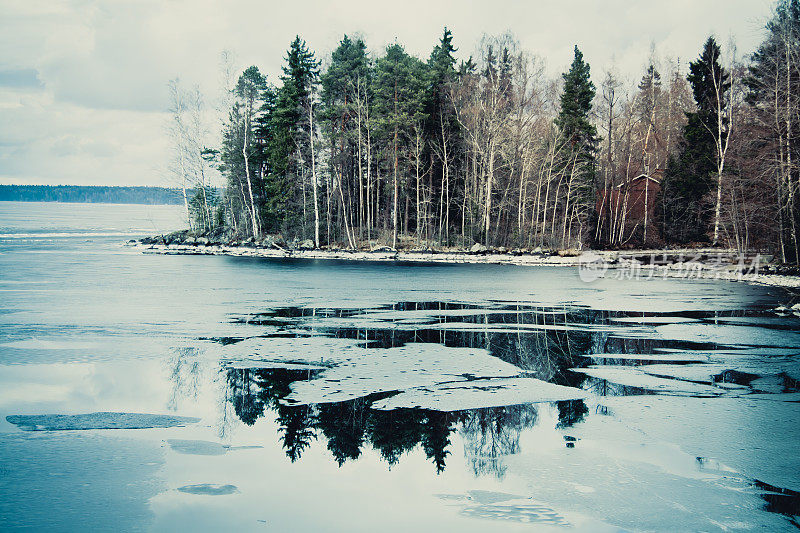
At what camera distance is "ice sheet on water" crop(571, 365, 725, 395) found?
10.5 metres

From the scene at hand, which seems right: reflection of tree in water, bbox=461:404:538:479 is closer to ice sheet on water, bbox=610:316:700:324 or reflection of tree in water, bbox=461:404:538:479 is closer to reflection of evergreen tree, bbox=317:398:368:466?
reflection of evergreen tree, bbox=317:398:368:466

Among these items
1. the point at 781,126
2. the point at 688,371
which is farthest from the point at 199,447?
the point at 781,126

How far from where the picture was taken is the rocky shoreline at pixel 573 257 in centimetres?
3559

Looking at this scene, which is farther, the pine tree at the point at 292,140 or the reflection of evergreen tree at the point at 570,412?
the pine tree at the point at 292,140

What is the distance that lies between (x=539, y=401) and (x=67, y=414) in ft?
24.2

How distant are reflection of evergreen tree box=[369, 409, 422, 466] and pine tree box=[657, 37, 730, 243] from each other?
146 feet

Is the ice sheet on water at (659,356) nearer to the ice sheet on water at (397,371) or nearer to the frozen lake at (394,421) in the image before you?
the frozen lake at (394,421)

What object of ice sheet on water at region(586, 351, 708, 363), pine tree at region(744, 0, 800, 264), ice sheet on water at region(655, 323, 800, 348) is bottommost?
ice sheet on water at region(586, 351, 708, 363)

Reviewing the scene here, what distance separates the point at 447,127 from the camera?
52.7m

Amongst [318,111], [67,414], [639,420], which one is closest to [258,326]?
[67,414]

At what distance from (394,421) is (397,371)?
2.95 m

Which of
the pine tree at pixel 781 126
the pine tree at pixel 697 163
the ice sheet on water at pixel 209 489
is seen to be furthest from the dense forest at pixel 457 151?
the ice sheet on water at pixel 209 489

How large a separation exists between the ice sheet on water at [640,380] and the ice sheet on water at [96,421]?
24.7ft

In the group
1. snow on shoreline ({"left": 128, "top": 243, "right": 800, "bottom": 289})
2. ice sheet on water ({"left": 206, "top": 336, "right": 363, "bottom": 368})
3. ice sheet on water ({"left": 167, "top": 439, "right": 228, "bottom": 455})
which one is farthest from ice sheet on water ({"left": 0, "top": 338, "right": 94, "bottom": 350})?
snow on shoreline ({"left": 128, "top": 243, "right": 800, "bottom": 289})
